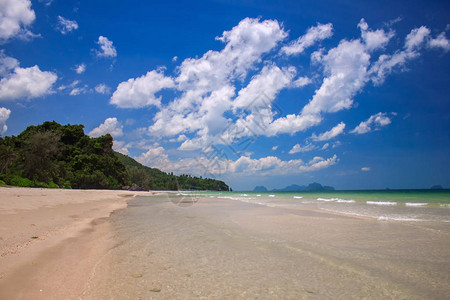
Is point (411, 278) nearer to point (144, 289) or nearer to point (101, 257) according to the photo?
point (144, 289)

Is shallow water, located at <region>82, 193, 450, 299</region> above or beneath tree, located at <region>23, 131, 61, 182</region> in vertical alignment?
beneath

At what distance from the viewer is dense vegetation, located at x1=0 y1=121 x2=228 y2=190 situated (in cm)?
4375

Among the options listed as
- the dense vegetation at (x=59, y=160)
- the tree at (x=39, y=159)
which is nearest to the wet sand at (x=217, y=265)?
the dense vegetation at (x=59, y=160)

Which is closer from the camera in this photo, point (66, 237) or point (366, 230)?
point (66, 237)

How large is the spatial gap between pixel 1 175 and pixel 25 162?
652 cm

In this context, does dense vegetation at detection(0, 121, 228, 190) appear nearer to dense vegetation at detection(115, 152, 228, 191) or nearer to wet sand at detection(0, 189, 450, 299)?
dense vegetation at detection(115, 152, 228, 191)

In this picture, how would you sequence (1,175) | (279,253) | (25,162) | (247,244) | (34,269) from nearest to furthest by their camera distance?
1. (34,269)
2. (279,253)
3. (247,244)
4. (1,175)
5. (25,162)

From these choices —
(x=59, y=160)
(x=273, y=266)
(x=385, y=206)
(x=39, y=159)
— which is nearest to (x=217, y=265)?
(x=273, y=266)

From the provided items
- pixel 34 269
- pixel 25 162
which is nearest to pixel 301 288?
pixel 34 269

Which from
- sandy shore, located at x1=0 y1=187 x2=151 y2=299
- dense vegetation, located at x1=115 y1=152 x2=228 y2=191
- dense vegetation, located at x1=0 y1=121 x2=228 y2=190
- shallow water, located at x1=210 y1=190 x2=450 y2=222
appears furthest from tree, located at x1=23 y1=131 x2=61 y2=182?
dense vegetation, located at x1=115 y1=152 x2=228 y2=191

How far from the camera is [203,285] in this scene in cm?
381

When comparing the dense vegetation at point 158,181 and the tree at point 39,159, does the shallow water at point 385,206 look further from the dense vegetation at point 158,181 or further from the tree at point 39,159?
the dense vegetation at point 158,181

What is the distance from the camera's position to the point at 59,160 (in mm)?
61781

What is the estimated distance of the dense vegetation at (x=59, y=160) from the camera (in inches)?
1722
